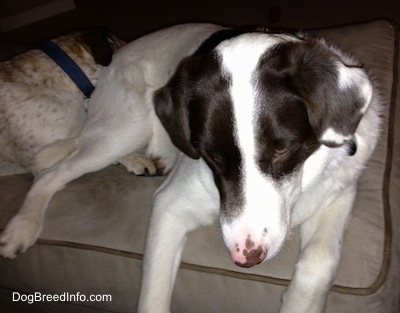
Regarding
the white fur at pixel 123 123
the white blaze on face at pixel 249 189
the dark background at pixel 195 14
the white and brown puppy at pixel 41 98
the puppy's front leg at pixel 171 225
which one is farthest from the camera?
the dark background at pixel 195 14

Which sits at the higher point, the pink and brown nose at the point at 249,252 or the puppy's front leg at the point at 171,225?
the pink and brown nose at the point at 249,252

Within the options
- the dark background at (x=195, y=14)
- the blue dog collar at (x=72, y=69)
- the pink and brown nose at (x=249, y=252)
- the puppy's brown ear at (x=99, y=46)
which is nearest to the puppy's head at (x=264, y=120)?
the pink and brown nose at (x=249, y=252)

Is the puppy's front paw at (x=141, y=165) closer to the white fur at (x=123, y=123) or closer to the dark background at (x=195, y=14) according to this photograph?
the white fur at (x=123, y=123)

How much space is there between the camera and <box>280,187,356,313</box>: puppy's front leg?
5.61 feet

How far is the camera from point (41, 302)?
2.31 meters

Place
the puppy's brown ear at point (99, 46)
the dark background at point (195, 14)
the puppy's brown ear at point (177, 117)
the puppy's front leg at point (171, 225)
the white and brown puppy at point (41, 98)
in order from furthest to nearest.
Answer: the dark background at point (195, 14), the puppy's brown ear at point (99, 46), the white and brown puppy at point (41, 98), the puppy's front leg at point (171, 225), the puppy's brown ear at point (177, 117)

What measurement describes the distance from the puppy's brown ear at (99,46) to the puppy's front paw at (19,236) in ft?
3.27

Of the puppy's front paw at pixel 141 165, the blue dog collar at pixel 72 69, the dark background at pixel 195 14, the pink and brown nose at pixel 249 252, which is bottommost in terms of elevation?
the dark background at pixel 195 14

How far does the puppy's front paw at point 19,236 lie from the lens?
2.13m

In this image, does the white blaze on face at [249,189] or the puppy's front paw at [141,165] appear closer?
the white blaze on face at [249,189]

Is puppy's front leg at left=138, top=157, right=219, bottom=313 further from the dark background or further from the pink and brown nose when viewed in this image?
the dark background

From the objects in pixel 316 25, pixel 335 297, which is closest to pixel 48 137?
pixel 335 297

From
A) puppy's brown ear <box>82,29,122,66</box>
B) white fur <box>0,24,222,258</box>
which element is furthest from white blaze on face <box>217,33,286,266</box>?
puppy's brown ear <box>82,29,122,66</box>

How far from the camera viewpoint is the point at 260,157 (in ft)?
4.79
